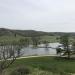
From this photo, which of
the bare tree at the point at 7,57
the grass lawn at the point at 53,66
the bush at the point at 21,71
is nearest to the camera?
the bare tree at the point at 7,57

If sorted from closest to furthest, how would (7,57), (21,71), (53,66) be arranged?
(7,57), (21,71), (53,66)

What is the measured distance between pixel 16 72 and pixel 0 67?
8.59 metres

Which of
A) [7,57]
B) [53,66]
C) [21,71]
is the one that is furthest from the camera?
[53,66]

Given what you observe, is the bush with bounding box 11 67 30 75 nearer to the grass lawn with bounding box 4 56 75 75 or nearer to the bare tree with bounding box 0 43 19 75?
the bare tree with bounding box 0 43 19 75

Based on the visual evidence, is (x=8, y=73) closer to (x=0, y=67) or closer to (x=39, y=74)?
(x=39, y=74)

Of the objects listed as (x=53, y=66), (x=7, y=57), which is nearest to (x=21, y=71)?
(x=7, y=57)

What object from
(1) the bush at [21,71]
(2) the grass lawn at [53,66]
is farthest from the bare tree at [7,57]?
(2) the grass lawn at [53,66]

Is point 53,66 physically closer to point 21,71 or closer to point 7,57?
point 21,71

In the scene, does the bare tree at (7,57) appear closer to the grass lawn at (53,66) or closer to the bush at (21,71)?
the bush at (21,71)

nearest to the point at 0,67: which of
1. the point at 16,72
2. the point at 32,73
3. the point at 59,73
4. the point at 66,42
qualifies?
the point at 16,72

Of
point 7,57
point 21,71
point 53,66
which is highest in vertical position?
point 7,57

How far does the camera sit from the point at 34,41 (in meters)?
135

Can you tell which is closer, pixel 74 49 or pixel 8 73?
pixel 8 73

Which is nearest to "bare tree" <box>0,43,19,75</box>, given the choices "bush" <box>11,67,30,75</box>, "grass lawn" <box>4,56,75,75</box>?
"bush" <box>11,67,30,75</box>
